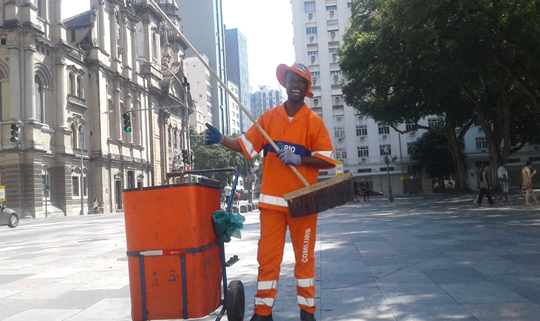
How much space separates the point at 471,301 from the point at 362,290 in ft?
3.42

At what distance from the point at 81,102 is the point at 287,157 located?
42.1 m

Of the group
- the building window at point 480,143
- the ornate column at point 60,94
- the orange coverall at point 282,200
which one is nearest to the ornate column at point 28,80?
the ornate column at point 60,94

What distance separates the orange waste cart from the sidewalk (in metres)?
0.80

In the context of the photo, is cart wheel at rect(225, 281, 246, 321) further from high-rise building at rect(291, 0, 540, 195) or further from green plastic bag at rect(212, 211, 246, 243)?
high-rise building at rect(291, 0, 540, 195)

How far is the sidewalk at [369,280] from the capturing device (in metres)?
4.11

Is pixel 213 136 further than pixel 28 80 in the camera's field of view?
No

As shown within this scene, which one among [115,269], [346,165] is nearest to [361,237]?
[115,269]

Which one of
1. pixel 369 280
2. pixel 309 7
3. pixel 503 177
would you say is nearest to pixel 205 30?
pixel 309 7

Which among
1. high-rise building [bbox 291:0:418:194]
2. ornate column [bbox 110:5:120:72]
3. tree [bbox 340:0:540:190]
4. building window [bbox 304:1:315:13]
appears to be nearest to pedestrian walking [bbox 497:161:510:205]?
tree [bbox 340:0:540:190]

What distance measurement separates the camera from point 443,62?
17312 millimetres

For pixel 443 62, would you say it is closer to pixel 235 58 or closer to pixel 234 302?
pixel 234 302

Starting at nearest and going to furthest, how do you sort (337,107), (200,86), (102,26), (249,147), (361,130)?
1. (249,147)
2. (102,26)
3. (361,130)
4. (337,107)
5. (200,86)

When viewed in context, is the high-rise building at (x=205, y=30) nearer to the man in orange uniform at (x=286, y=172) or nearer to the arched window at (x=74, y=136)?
the arched window at (x=74, y=136)

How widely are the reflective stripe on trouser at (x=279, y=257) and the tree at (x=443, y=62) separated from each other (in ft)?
39.9
